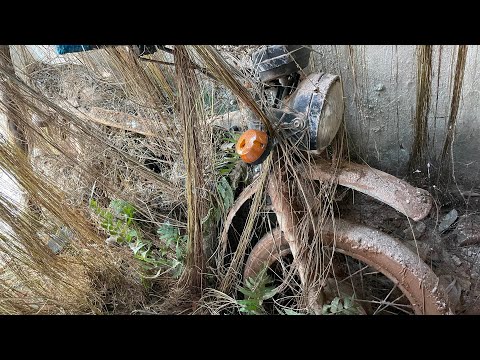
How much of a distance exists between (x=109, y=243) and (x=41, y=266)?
324 millimetres

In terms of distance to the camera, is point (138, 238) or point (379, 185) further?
point (138, 238)

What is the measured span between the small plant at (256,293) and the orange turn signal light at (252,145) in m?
0.50

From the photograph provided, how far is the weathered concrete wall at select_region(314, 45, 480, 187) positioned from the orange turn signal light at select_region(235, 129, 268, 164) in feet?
2.23

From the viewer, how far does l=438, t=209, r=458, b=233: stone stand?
1665 millimetres

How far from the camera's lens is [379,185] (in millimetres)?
1365

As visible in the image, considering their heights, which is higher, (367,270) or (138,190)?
(138,190)

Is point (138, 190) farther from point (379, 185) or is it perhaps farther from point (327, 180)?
point (379, 185)

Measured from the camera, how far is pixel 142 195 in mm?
2059

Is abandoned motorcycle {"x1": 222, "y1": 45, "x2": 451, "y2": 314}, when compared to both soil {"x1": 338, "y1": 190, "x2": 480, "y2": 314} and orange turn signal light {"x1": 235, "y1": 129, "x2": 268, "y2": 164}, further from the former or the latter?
soil {"x1": 338, "y1": 190, "x2": 480, "y2": 314}

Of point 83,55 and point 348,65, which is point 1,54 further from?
point 348,65

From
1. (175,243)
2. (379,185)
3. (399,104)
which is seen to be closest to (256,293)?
(175,243)

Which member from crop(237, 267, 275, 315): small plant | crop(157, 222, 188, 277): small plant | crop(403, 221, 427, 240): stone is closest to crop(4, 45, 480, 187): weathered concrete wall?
crop(403, 221, 427, 240): stone

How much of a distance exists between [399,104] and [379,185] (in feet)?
1.94
